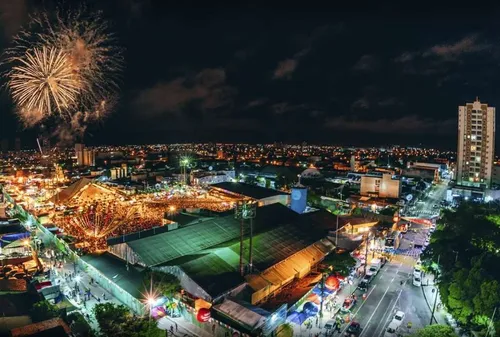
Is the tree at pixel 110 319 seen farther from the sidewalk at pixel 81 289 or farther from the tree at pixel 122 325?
the sidewalk at pixel 81 289

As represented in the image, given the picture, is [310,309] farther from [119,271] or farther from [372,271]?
[119,271]

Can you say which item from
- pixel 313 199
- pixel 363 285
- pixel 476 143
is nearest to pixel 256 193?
pixel 313 199

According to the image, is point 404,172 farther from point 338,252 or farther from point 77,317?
point 77,317

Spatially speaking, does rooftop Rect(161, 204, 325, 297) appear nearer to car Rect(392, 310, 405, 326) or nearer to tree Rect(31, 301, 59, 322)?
tree Rect(31, 301, 59, 322)

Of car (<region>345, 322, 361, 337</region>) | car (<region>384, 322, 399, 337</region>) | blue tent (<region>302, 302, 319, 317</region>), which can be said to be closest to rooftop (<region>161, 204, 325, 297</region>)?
blue tent (<region>302, 302, 319, 317</region>)

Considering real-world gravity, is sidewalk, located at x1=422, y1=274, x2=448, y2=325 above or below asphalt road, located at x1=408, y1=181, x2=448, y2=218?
below

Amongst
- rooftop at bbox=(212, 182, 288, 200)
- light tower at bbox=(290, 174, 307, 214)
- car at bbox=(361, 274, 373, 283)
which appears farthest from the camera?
rooftop at bbox=(212, 182, 288, 200)
